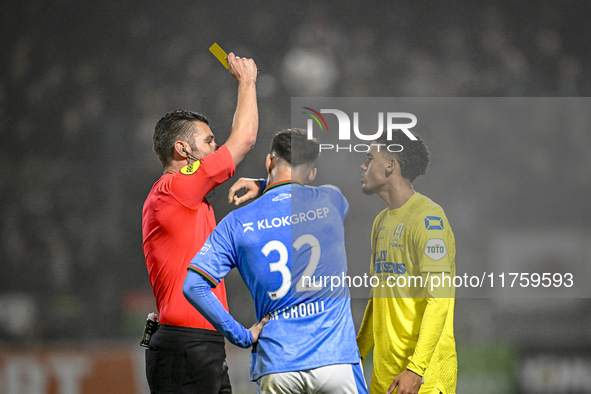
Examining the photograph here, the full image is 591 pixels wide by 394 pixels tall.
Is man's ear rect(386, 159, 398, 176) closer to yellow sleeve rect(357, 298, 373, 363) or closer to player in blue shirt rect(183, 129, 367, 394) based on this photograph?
player in blue shirt rect(183, 129, 367, 394)

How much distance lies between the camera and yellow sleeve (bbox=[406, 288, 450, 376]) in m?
1.85

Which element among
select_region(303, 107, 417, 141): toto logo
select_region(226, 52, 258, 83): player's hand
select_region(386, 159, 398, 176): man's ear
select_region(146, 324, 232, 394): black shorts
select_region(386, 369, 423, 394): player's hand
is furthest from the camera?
select_region(303, 107, 417, 141): toto logo

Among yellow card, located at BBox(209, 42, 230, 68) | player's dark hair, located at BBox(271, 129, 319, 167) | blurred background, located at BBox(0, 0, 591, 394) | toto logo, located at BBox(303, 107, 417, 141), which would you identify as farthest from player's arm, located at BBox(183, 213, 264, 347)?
blurred background, located at BBox(0, 0, 591, 394)

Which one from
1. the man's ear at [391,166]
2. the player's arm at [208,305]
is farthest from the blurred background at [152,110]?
the player's arm at [208,305]

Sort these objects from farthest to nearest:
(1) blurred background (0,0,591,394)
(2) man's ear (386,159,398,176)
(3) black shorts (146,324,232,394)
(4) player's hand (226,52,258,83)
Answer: (1) blurred background (0,0,591,394), (2) man's ear (386,159,398,176), (4) player's hand (226,52,258,83), (3) black shorts (146,324,232,394)

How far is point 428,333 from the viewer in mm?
1865

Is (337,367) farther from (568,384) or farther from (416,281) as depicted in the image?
(568,384)

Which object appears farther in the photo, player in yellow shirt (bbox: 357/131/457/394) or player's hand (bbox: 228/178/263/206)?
player's hand (bbox: 228/178/263/206)

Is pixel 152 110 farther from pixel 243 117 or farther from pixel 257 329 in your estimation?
pixel 257 329

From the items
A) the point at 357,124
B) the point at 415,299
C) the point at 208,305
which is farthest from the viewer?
the point at 357,124

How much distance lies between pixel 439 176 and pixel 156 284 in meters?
1.47

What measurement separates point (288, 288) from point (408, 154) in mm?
863

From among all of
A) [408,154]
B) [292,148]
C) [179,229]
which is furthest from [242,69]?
[408,154]

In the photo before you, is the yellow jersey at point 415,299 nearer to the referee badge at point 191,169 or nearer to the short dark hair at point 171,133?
the referee badge at point 191,169
